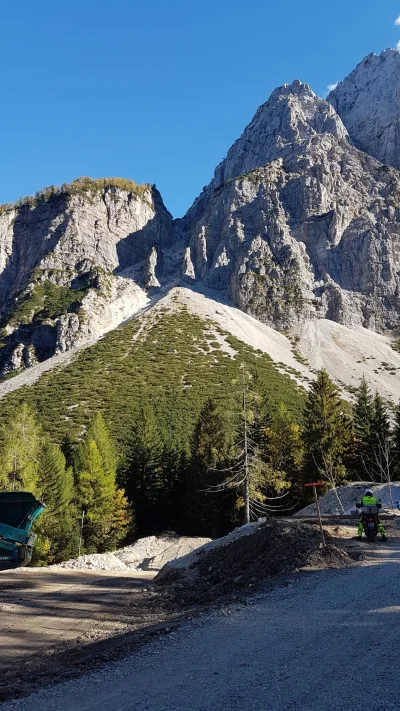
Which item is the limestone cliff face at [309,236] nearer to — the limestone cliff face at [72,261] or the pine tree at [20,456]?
the limestone cliff face at [72,261]

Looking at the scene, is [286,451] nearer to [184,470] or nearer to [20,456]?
[184,470]

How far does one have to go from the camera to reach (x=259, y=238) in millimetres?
140875

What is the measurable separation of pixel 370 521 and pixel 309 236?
13920 centimetres

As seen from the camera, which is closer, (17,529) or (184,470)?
(17,529)

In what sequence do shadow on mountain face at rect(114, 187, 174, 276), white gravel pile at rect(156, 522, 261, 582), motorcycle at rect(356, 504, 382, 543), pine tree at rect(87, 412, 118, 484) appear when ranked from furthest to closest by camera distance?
shadow on mountain face at rect(114, 187, 174, 276)
pine tree at rect(87, 412, 118, 484)
white gravel pile at rect(156, 522, 261, 582)
motorcycle at rect(356, 504, 382, 543)

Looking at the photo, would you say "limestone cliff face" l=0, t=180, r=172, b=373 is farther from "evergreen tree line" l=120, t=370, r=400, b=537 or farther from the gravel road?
the gravel road

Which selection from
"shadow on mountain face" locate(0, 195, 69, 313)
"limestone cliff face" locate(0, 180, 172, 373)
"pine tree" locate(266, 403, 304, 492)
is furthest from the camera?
"shadow on mountain face" locate(0, 195, 69, 313)

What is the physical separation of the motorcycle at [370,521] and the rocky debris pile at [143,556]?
10.6 metres

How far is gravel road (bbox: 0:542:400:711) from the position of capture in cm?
465

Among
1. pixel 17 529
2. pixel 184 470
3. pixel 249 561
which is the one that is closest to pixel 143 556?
pixel 184 470

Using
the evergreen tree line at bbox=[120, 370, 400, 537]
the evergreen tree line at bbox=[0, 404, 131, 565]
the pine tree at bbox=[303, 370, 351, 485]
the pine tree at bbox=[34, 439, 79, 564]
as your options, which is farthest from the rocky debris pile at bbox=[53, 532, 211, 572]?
the pine tree at bbox=[303, 370, 351, 485]

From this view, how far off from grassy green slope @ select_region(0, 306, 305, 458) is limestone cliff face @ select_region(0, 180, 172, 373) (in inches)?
799

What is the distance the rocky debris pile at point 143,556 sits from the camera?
21.3 meters

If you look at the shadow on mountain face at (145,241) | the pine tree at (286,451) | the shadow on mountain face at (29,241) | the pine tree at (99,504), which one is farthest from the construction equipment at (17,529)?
the shadow on mountain face at (145,241)
